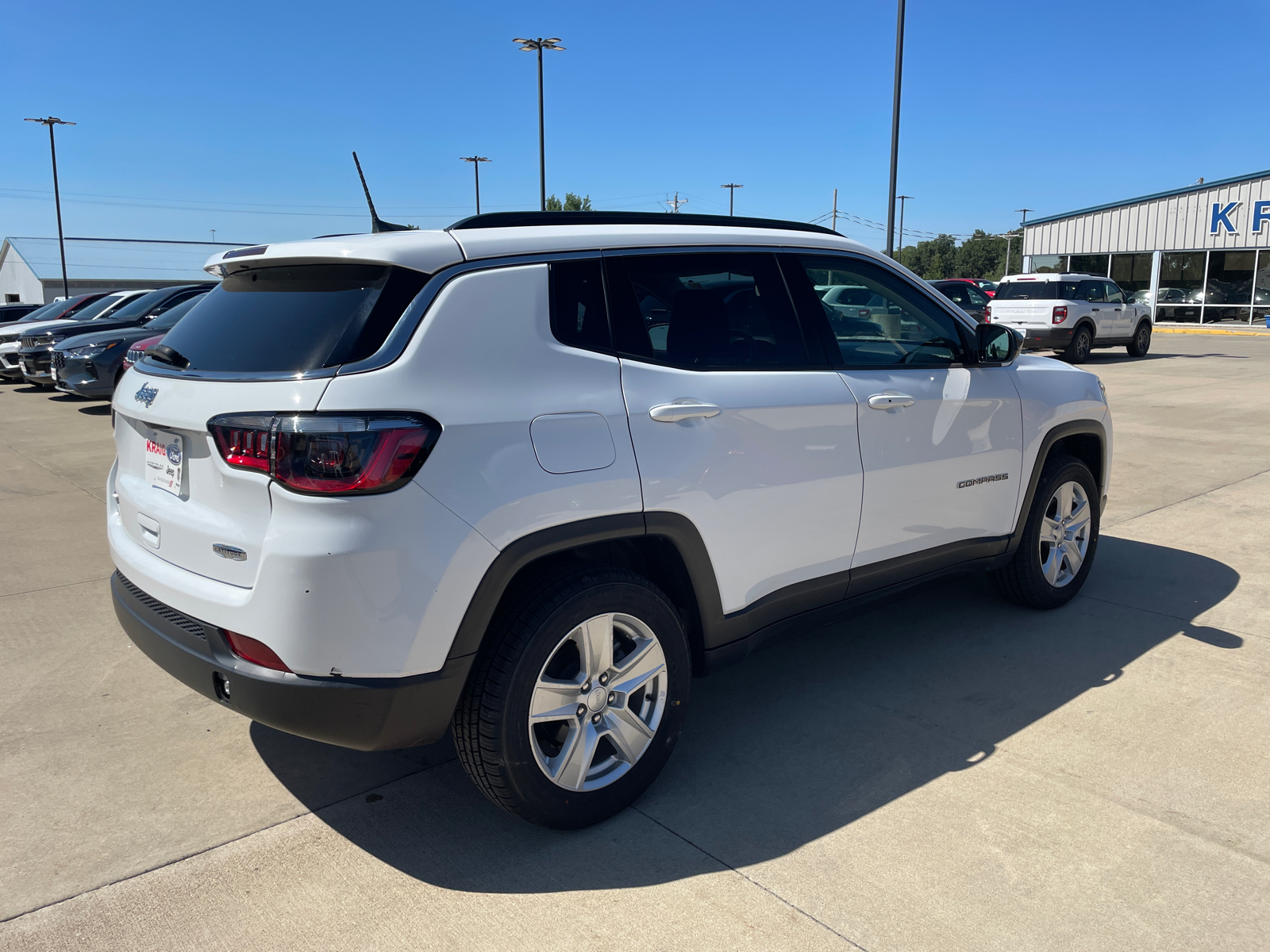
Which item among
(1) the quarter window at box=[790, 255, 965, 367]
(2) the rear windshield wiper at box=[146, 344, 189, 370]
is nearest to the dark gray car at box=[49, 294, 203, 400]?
(2) the rear windshield wiper at box=[146, 344, 189, 370]

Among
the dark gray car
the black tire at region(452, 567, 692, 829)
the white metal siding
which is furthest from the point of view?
the white metal siding

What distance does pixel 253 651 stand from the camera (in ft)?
8.22

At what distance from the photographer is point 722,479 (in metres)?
3.05

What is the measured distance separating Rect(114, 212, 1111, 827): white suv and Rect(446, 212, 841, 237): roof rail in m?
0.01

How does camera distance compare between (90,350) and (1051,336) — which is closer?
(90,350)

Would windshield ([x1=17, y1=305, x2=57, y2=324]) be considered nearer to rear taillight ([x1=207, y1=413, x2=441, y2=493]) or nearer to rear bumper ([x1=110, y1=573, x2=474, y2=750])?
rear bumper ([x1=110, y1=573, x2=474, y2=750])

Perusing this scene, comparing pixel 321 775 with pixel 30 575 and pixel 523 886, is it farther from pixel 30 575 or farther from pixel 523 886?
pixel 30 575

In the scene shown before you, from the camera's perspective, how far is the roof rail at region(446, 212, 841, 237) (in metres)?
2.94

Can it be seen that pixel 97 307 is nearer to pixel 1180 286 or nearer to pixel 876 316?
pixel 876 316

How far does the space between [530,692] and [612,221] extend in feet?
5.18

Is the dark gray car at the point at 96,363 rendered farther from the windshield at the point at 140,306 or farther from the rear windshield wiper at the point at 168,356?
the rear windshield wiper at the point at 168,356

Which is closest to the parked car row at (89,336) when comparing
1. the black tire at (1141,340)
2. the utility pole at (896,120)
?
the utility pole at (896,120)

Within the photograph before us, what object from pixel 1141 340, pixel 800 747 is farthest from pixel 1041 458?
pixel 1141 340

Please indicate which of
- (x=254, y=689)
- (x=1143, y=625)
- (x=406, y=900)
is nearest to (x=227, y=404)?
(x=254, y=689)
